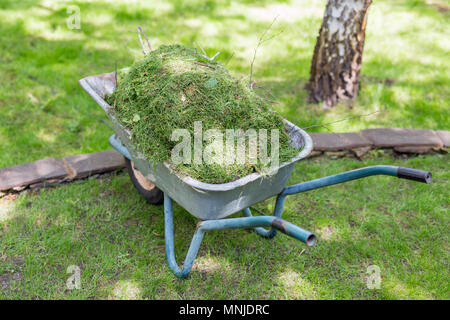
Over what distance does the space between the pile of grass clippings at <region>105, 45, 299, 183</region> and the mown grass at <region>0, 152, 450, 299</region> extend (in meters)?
0.76

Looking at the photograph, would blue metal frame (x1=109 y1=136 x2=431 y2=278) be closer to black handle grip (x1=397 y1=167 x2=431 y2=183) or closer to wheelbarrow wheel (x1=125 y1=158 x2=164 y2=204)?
black handle grip (x1=397 y1=167 x2=431 y2=183)

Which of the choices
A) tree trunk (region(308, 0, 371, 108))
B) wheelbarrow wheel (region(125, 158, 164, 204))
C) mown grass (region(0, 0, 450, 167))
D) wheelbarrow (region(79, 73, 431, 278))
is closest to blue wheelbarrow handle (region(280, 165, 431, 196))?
wheelbarrow (region(79, 73, 431, 278))

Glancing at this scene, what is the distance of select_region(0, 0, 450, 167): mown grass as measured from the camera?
12.9ft

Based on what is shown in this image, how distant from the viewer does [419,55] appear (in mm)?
5188

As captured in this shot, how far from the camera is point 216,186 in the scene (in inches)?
77.8

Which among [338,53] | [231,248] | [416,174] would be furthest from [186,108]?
[338,53]

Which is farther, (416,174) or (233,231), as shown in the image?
(233,231)

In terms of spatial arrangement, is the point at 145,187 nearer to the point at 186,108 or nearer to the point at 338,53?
the point at 186,108

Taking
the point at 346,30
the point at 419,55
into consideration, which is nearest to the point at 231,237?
the point at 346,30

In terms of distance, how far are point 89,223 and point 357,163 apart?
2.21m

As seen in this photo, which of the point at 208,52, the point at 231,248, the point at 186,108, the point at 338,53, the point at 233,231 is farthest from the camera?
the point at 208,52

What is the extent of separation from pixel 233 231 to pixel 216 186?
3.39 feet

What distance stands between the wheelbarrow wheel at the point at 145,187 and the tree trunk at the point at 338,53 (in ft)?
6.75
